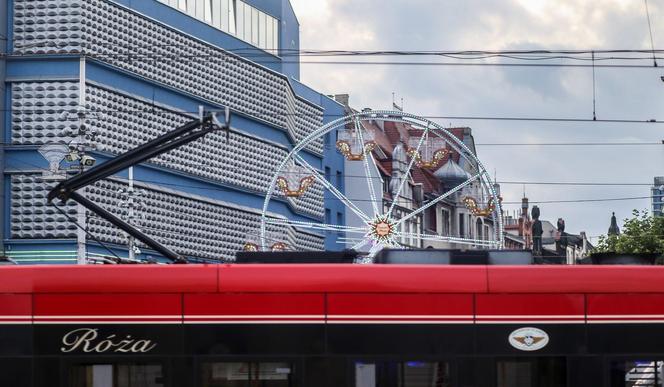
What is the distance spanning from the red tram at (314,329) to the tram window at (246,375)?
0.02 meters

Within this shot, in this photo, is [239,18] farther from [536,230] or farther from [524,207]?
[524,207]

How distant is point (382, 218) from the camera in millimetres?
56281

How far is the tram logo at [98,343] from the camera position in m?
17.7

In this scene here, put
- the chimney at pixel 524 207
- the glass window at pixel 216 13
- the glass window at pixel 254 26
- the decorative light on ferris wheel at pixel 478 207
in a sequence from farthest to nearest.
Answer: the chimney at pixel 524 207
the glass window at pixel 254 26
the glass window at pixel 216 13
the decorative light on ferris wheel at pixel 478 207

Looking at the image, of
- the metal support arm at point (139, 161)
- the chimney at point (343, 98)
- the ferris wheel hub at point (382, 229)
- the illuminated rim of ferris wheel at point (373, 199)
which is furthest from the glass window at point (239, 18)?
the metal support arm at point (139, 161)

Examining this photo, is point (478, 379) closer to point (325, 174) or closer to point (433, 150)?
point (433, 150)

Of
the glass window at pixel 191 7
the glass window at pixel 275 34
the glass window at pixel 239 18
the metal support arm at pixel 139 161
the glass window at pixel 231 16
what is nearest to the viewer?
the metal support arm at pixel 139 161

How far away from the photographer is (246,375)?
17.5m

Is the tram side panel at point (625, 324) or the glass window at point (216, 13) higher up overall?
the glass window at point (216, 13)

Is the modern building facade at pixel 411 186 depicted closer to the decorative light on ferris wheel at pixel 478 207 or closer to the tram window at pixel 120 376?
the decorative light on ferris wheel at pixel 478 207

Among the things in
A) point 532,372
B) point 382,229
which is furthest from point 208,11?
point 532,372

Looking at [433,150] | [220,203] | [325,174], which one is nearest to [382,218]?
[433,150]

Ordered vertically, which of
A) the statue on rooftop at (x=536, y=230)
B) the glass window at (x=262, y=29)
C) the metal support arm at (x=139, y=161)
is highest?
the glass window at (x=262, y=29)

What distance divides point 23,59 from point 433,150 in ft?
53.0
